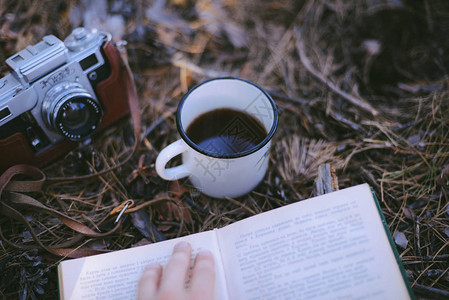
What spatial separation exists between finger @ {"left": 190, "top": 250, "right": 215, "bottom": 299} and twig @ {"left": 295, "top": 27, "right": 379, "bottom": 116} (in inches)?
32.6

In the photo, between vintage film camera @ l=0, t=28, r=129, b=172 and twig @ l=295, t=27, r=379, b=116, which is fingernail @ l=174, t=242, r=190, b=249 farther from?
twig @ l=295, t=27, r=379, b=116

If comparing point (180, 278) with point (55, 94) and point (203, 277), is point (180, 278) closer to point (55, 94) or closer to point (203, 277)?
point (203, 277)

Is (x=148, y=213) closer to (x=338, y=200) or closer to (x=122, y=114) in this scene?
(x=122, y=114)

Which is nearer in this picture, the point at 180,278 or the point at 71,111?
the point at 180,278

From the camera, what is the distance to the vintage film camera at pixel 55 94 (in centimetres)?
106

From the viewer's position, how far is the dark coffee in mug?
114 centimetres

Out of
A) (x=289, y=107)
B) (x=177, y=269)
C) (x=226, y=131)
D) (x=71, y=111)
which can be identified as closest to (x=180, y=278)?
(x=177, y=269)

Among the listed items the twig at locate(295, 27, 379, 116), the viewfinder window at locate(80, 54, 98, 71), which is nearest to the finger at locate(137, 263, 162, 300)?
the viewfinder window at locate(80, 54, 98, 71)

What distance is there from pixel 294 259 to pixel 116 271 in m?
0.47

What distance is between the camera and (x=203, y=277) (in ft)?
2.89

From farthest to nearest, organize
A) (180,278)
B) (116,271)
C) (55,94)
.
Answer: (55,94), (116,271), (180,278)

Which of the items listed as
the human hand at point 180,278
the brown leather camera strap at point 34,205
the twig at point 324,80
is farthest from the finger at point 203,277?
the twig at point 324,80

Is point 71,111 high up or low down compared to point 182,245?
up

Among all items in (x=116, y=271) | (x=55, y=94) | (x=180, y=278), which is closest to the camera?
(x=180, y=278)
